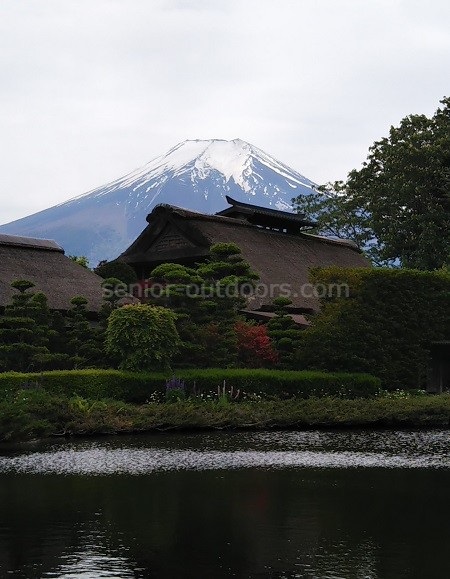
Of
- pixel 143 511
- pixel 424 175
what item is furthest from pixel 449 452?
pixel 424 175

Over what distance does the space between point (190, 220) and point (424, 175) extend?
53.1ft

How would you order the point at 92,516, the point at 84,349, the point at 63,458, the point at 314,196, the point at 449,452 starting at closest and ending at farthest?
the point at 92,516, the point at 63,458, the point at 449,452, the point at 84,349, the point at 314,196

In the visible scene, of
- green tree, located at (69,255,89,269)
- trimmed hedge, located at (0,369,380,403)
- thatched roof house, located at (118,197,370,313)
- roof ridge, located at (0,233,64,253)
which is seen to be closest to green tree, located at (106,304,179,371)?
trimmed hedge, located at (0,369,380,403)

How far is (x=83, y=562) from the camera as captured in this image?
31.9 feet

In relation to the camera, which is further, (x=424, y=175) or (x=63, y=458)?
(x=424, y=175)

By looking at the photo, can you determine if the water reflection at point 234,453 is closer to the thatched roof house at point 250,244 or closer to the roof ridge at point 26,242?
the thatched roof house at point 250,244

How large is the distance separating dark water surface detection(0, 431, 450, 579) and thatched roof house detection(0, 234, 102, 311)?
15728 millimetres

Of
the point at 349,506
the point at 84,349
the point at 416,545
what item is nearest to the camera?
the point at 416,545

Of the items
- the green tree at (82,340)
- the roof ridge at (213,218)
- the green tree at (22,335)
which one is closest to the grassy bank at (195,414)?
the green tree at (22,335)

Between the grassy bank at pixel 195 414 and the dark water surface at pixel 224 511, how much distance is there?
1.57 meters

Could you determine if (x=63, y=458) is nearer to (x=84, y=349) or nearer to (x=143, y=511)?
(x=143, y=511)

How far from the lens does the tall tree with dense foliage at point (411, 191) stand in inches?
2002

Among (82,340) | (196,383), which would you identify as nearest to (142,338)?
(196,383)

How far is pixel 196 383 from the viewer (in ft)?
94.4
